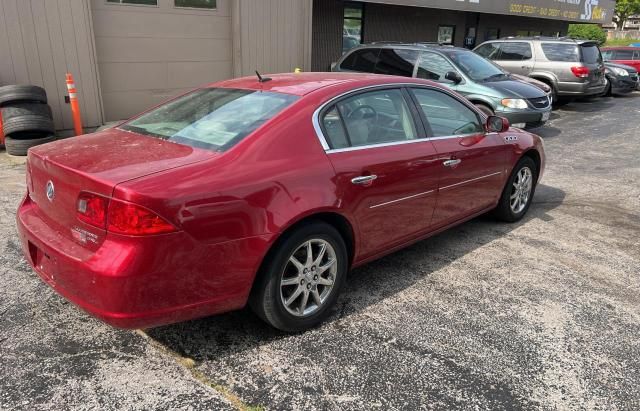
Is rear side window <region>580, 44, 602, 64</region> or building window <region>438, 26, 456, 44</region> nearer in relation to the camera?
rear side window <region>580, 44, 602, 64</region>

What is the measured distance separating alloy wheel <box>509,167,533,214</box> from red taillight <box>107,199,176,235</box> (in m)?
3.70

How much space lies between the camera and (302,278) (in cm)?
306

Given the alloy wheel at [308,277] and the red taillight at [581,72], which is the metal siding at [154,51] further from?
the red taillight at [581,72]

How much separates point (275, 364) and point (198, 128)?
1482 mm

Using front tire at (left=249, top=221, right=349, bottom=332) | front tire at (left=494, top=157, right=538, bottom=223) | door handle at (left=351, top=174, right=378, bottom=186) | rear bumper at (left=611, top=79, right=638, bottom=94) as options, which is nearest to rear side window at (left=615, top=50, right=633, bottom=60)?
rear bumper at (left=611, top=79, right=638, bottom=94)

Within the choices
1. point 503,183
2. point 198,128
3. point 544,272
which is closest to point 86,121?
point 198,128

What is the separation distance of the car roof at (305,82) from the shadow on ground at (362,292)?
4.69 feet

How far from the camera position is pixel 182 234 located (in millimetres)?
2482

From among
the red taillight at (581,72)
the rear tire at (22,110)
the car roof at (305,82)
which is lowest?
the rear tire at (22,110)

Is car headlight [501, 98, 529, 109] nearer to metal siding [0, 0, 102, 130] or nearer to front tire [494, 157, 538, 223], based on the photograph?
front tire [494, 157, 538, 223]

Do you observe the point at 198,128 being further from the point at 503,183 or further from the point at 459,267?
the point at 503,183

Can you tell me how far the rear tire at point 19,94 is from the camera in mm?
7180

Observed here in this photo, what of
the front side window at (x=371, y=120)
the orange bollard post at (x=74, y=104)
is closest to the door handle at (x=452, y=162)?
the front side window at (x=371, y=120)

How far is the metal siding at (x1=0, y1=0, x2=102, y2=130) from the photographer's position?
762cm
